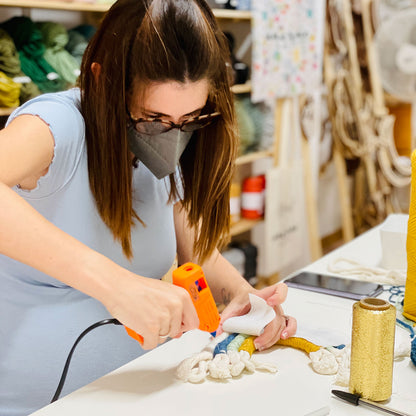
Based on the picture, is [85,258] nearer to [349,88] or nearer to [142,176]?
[142,176]

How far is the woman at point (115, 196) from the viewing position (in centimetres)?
87

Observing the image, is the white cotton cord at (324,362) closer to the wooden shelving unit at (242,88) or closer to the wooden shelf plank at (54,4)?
the wooden shelf plank at (54,4)

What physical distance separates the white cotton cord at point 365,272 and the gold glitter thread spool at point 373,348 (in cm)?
54

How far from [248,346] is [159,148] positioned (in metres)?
0.41

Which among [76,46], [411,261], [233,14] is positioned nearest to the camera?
[411,261]

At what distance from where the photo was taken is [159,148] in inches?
44.9

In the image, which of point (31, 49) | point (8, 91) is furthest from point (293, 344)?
point (31, 49)

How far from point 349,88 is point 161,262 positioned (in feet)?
8.31

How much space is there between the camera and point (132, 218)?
1.20 metres

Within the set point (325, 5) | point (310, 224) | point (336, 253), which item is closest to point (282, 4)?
point (325, 5)

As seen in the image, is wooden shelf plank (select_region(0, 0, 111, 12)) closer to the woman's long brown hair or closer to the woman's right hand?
the woman's long brown hair

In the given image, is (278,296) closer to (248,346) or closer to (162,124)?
(248,346)

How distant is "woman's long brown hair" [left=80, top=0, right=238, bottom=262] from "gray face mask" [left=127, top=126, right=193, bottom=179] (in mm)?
63

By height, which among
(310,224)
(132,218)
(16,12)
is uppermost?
(16,12)
